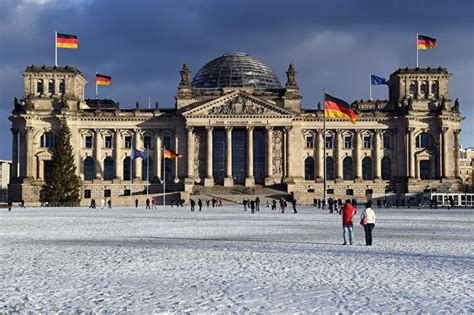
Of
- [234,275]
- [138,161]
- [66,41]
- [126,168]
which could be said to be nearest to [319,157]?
[138,161]

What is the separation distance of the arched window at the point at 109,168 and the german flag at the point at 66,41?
Answer: 2257 cm

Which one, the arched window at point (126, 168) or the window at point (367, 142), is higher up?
the window at point (367, 142)

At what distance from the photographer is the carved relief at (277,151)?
364 ft

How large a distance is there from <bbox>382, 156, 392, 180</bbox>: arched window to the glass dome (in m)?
24.4

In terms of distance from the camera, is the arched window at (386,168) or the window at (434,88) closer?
the arched window at (386,168)

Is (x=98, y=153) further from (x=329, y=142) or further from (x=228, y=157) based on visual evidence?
(x=329, y=142)

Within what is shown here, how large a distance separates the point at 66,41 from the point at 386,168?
2218 inches

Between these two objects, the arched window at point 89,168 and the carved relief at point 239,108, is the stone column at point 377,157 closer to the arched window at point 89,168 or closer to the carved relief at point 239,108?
the carved relief at point 239,108

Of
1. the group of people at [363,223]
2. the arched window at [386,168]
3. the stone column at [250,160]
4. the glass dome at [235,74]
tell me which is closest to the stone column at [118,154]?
the glass dome at [235,74]

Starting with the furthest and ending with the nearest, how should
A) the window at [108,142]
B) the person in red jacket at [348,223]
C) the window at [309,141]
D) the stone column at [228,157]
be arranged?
the window at [309,141] → the window at [108,142] → the stone column at [228,157] → the person in red jacket at [348,223]

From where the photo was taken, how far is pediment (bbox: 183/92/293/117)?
→ 108 m

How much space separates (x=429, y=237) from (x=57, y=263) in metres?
17.7

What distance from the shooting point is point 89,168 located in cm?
11288

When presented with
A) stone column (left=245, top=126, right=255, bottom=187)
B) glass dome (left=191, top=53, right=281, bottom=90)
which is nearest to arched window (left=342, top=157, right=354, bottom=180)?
stone column (left=245, top=126, right=255, bottom=187)
